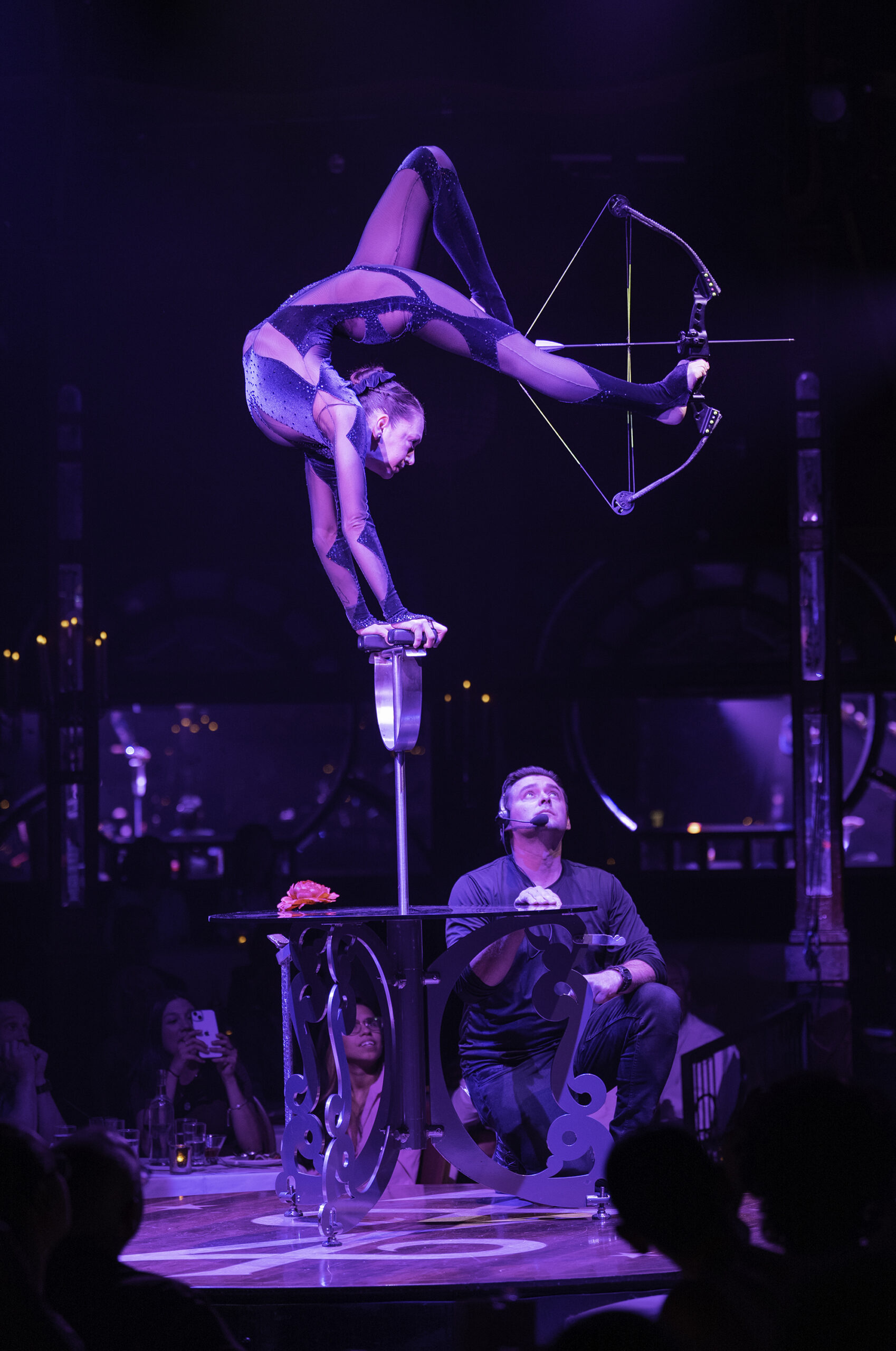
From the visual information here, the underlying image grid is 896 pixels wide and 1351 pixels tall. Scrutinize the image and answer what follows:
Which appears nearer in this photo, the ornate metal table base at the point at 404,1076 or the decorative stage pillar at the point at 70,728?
the ornate metal table base at the point at 404,1076

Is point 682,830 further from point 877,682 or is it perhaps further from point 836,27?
point 836,27

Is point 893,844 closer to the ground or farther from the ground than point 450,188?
closer to the ground

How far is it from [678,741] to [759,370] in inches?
95.1

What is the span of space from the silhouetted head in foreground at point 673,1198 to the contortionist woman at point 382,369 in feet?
5.23

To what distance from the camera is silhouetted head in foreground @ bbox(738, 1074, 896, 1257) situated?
5.67 feet

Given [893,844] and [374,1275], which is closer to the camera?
[374,1275]

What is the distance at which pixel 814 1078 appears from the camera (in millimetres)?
1846

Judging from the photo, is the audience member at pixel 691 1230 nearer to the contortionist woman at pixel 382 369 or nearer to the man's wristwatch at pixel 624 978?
the man's wristwatch at pixel 624 978

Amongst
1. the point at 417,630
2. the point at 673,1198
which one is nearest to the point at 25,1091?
the point at 417,630

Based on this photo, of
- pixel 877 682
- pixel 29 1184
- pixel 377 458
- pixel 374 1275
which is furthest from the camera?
pixel 877 682

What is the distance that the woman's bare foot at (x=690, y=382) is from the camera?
3.17 m

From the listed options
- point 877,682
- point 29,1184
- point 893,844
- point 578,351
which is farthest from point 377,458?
point 893,844

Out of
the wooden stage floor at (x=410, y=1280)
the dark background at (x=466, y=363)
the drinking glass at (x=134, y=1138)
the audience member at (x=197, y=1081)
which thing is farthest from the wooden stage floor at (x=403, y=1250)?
the dark background at (x=466, y=363)

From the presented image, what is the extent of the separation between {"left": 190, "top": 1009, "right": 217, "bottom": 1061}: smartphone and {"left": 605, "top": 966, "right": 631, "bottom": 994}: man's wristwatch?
165cm
